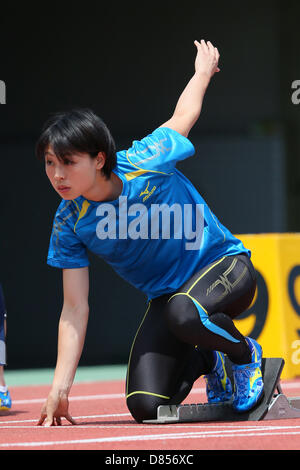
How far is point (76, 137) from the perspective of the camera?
4.67 m

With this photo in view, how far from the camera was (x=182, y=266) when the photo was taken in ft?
16.9

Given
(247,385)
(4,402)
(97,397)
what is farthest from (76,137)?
(97,397)

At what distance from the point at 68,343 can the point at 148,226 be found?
0.70m

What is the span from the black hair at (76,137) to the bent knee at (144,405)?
1.16m

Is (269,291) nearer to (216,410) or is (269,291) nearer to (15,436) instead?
(216,410)

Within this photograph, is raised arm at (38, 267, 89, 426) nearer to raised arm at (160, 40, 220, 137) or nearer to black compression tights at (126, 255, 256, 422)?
black compression tights at (126, 255, 256, 422)

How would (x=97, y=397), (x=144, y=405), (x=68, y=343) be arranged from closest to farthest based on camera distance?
(x=68, y=343), (x=144, y=405), (x=97, y=397)

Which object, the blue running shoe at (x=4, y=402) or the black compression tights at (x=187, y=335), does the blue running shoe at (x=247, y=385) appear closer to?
the black compression tights at (x=187, y=335)

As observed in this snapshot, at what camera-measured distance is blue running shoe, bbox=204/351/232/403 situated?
5.34m

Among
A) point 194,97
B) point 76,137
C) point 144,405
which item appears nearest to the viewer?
point 76,137

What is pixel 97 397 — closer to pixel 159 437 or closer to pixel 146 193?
pixel 146 193

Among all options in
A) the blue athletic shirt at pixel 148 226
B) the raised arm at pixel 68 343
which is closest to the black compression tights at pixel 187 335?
the blue athletic shirt at pixel 148 226

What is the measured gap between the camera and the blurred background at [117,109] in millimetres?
14734

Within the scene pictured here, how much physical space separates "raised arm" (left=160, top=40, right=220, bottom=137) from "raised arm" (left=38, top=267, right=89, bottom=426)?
906mm
